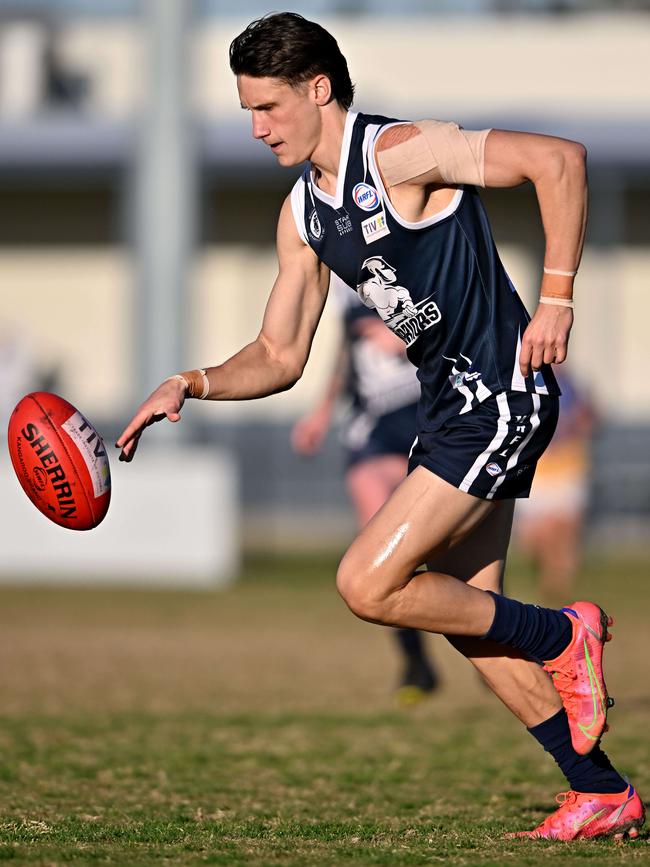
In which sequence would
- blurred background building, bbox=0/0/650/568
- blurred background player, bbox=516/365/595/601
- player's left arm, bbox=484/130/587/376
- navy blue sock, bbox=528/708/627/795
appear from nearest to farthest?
player's left arm, bbox=484/130/587/376 < navy blue sock, bbox=528/708/627/795 < blurred background player, bbox=516/365/595/601 < blurred background building, bbox=0/0/650/568

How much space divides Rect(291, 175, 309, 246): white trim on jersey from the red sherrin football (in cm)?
94

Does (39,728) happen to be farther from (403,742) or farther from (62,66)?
(62,66)

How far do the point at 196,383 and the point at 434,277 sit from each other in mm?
815

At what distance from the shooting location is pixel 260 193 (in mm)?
25734

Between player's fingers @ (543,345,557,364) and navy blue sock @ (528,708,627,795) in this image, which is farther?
navy blue sock @ (528,708,627,795)

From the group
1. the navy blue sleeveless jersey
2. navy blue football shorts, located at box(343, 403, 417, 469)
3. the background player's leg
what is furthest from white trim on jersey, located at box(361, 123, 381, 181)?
navy blue football shorts, located at box(343, 403, 417, 469)

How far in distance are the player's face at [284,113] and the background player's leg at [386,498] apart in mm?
3377

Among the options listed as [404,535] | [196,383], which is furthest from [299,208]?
[404,535]

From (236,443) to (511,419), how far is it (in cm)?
1963

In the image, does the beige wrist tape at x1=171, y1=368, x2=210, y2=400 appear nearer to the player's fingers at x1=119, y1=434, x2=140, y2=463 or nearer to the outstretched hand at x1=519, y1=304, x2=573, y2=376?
the player's fingers at x1=119, y1=434, x2=140, y2=463

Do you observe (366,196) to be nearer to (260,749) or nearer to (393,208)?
(393,208)

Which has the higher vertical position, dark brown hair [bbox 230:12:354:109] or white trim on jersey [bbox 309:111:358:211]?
dark brown hair [bbox 230:12:354:109]

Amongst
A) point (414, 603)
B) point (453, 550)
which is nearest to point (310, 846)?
point (414, 603)

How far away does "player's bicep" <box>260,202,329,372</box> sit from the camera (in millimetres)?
5020
